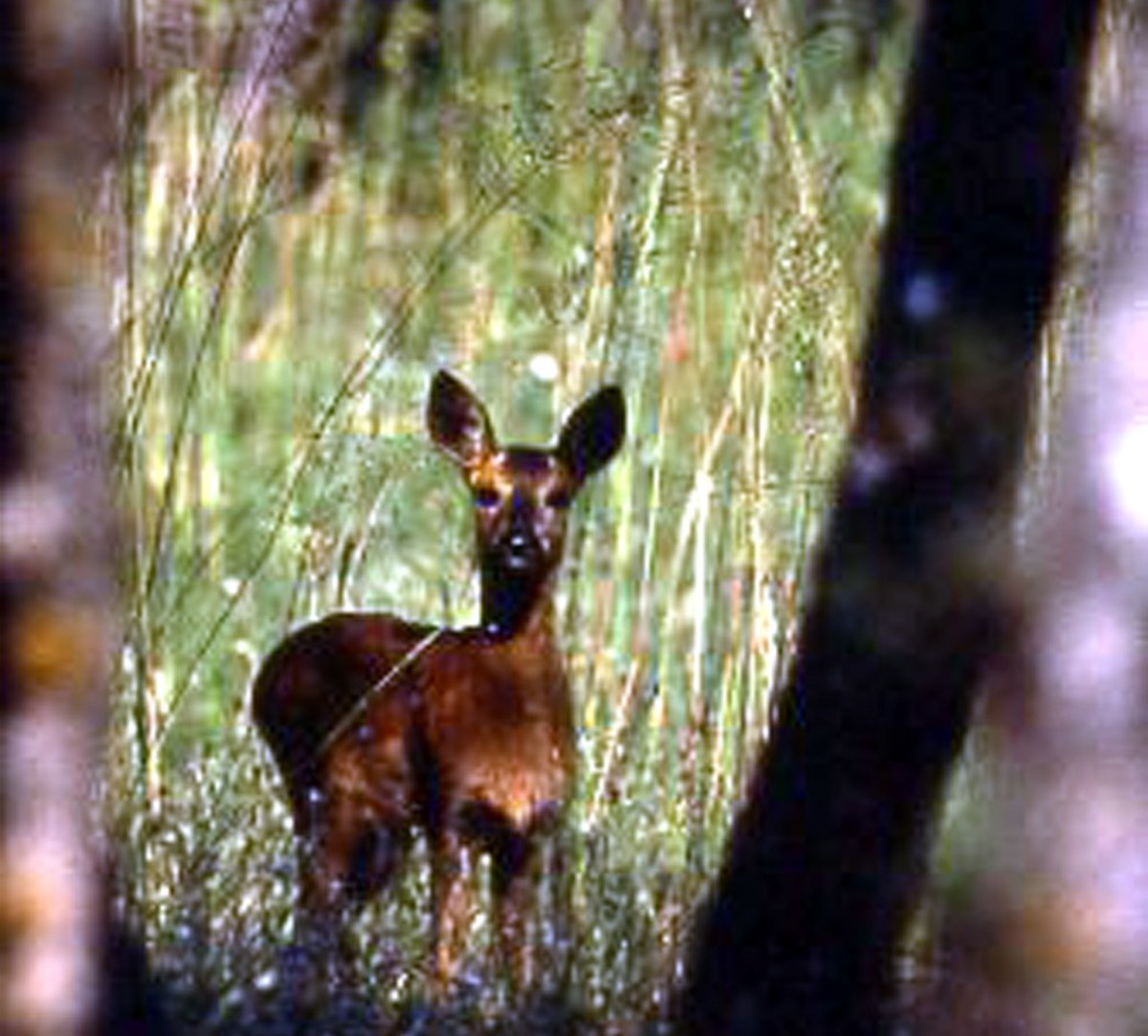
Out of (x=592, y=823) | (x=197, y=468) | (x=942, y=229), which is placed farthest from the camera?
(x=197, y=468)

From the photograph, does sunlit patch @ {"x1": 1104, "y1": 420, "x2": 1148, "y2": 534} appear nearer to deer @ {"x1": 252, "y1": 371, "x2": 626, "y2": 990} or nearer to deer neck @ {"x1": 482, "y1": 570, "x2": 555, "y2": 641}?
deer @ {"x1": 252, "y1": 371, "x2": 626, "y2": 990}

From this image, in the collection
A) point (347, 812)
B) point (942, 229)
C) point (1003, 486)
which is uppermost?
point (942, 229)

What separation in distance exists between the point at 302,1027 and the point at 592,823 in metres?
1.17

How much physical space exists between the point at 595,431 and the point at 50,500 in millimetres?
3041

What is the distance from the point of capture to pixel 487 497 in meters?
5.72

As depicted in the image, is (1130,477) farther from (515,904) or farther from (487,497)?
(487,497)

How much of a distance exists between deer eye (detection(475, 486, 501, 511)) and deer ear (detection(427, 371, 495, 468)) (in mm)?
44

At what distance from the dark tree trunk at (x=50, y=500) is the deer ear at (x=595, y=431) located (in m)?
2.94

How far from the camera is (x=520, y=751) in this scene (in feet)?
18.5

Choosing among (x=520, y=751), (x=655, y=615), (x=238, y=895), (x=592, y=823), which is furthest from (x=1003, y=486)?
(x=655, y=615)

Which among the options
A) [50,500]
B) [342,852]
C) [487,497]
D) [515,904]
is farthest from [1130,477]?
[487,497]

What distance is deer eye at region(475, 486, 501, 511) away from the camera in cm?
570

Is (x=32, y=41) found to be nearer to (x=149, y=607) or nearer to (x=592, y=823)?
(x=149, y=607)

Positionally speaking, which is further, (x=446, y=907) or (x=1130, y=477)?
(x=446, y=907)
